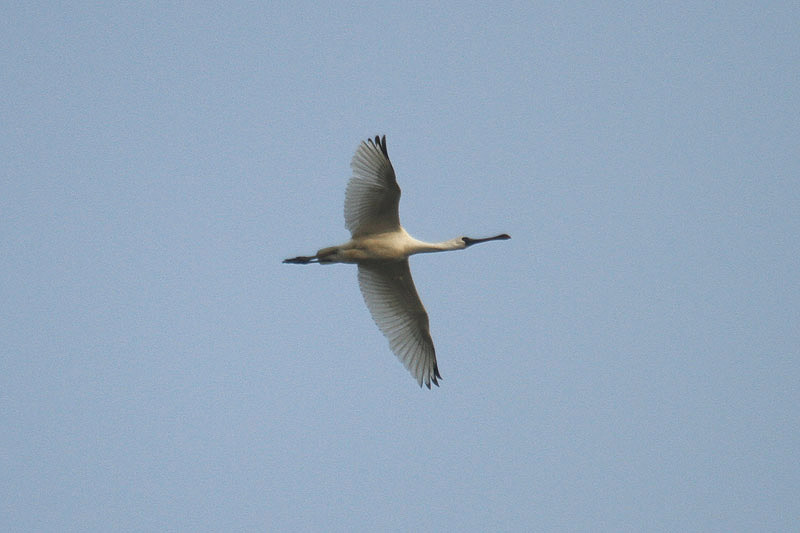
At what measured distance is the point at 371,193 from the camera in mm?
14484

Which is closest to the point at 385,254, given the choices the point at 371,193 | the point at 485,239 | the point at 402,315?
the point at 371,193

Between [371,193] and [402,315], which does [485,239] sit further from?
[371,193]

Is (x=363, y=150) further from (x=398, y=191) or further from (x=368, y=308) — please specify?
(x=368, y=308)

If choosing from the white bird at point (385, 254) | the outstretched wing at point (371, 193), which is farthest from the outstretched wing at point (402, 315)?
the outstretched wing at point (371, 193)

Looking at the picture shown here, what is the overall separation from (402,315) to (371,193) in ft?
7.60

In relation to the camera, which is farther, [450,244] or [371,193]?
[450,244]

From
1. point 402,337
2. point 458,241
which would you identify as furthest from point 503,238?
point 402,337

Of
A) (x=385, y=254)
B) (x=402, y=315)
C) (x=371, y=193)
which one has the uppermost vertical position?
(x=371, y=193)

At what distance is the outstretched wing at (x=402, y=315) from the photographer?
15523 mm

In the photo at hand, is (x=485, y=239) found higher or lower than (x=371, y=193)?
lower

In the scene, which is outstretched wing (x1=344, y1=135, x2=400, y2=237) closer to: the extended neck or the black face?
the extended neck

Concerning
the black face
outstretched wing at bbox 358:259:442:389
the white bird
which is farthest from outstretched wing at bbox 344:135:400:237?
the black face

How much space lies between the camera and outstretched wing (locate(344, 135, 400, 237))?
14.2m

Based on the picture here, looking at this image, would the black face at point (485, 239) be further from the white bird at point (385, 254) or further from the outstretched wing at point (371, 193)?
the outstretched wing at point (371, 193)
